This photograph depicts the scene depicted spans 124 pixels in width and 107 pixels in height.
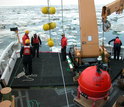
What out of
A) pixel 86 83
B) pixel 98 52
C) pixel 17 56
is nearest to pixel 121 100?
pixel 86 83

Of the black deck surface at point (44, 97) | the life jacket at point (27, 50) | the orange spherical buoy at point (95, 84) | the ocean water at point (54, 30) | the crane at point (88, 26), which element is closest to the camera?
the orange spherical buoy at point (95, 84)

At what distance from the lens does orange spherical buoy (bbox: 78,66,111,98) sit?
3715mm

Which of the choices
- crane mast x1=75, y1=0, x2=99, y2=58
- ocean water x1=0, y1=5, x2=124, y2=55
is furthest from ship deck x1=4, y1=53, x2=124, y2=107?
ocean water x1=0, y1=5, x2=124, y2=55

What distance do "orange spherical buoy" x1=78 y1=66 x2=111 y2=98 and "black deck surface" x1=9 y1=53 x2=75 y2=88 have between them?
1.17 meters

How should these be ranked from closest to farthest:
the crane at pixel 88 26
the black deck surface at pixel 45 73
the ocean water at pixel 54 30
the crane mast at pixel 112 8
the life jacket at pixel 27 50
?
the crane mast at pixel 112 8
the black deck surface at pixel 45 73
the life jacket at pixel 27 50
the crane at pixel 88 26
the ocean water at pixel 54 30

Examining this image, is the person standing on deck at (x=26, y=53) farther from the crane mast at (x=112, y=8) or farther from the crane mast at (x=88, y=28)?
the crane mast at (x=112, y=8)

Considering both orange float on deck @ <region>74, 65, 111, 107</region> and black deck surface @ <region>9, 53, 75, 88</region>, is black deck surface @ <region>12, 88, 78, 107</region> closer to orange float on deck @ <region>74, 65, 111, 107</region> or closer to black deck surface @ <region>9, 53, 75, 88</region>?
black deck surface @ <region>9, 53, 75, 88</region>

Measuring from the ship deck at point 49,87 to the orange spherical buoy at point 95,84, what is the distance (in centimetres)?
58

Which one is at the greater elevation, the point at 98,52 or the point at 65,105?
the point at 98,52

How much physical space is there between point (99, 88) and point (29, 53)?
2.56 meters

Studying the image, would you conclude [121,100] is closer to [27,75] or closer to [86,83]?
[86,83]

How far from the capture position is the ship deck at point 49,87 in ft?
14.0

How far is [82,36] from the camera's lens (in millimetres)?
5625

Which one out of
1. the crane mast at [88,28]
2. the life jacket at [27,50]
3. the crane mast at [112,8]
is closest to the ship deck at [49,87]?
the life jacket at [27,50]
